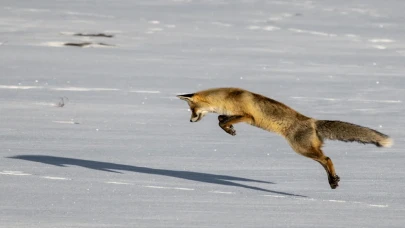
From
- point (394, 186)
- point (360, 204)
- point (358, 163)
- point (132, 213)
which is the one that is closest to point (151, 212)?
point (132, 213)

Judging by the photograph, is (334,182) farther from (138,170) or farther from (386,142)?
(138,170)

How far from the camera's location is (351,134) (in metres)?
8.20

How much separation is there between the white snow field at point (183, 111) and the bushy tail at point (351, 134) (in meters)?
0.34

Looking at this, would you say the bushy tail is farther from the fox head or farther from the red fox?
the fox head

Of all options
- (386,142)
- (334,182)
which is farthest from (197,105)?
(386,142)

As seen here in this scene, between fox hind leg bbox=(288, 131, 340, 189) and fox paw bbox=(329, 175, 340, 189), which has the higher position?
fox hind leg bbox=(288, 131, 340, 189)

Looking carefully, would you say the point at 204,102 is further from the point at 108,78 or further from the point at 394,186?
the point at 108,78

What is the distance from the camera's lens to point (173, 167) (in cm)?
873

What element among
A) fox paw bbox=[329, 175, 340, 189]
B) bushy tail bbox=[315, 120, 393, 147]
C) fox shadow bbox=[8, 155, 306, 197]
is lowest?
fox shadow bbox=[8, 155, 306, 197]

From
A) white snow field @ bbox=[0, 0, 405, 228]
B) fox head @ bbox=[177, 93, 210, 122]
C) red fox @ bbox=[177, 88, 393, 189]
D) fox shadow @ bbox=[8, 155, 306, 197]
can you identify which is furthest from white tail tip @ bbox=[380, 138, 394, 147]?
fox head @ bbox=[177, 93, 210, 122]

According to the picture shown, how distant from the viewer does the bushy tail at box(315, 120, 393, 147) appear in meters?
8.12

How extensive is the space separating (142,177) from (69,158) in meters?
1.08

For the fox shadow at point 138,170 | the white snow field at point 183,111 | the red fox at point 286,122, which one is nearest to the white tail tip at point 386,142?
the red fox at point 286,122

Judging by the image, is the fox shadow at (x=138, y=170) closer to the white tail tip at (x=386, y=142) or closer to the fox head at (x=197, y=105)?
the fox head at (x=197, y=105)
